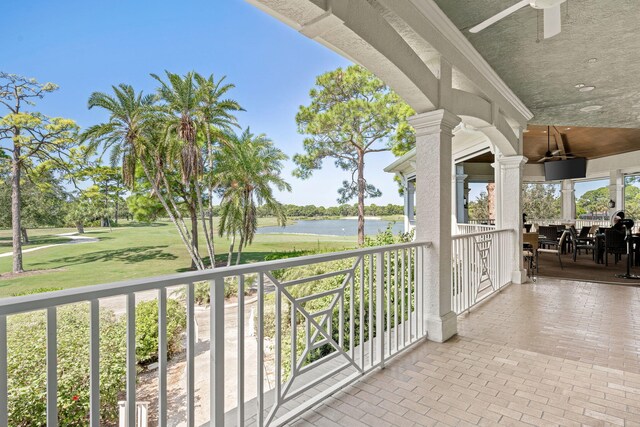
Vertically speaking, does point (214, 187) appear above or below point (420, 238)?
above

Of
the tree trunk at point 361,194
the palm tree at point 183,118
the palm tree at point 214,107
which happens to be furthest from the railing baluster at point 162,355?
the tree trunk at point 361,194

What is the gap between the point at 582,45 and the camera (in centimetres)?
332

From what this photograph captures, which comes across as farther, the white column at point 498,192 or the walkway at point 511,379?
the white column at point 498,192

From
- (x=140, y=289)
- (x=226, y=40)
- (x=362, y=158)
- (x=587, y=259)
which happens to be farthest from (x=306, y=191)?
(x=140, y=289)

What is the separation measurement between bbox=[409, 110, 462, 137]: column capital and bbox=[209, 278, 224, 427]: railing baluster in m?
2.30

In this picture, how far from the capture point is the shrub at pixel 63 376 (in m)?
3.88

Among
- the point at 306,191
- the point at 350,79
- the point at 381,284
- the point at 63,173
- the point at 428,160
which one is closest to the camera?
the point at 381,284

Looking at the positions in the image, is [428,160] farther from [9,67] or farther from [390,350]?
[9,67]

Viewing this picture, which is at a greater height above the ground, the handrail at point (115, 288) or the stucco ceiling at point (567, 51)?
the stucco ceiling at point (567, 51)

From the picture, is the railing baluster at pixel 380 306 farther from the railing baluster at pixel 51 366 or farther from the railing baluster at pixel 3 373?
the railing baluster at pixel 3 373

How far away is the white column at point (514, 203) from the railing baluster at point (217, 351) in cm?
514

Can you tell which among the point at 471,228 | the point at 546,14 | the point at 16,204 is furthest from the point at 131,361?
the point at 16,204

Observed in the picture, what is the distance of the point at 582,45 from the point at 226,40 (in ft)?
135

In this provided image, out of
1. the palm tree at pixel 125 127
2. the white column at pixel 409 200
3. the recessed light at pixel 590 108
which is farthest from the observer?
the palm tree at pixel 125 127
